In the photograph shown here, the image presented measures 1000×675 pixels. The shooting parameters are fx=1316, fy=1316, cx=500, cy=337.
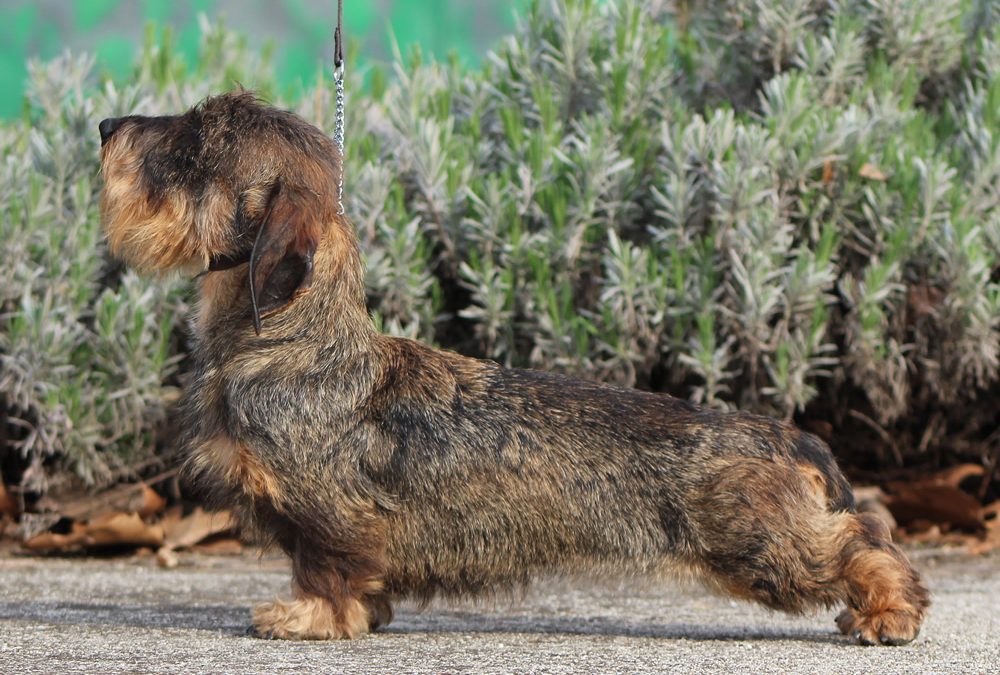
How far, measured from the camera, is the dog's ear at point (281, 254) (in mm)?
4145

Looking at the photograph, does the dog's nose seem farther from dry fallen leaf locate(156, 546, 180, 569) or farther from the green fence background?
the green fence background

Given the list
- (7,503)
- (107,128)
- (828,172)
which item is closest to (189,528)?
(7,503)

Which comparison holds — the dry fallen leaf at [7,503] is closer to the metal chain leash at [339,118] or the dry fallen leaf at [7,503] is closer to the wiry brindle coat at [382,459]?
the wiry brindle coat at [382,459]

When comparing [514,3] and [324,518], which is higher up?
[514,3]

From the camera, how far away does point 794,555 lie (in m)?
4.26

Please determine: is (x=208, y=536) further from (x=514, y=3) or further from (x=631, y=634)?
(x=514, y=3)

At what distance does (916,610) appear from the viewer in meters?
4.27

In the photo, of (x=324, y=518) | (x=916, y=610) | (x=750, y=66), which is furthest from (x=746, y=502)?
(x=750, y=66)

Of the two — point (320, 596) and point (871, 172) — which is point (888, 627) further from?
point (871, 172)

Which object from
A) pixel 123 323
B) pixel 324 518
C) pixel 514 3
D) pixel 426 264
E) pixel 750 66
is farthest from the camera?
pixel 514 3

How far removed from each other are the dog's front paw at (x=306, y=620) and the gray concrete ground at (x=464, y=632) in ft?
0.22

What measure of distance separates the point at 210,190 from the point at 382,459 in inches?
41.3

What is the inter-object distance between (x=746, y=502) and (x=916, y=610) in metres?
0.65

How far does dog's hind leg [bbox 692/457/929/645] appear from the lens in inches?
167
